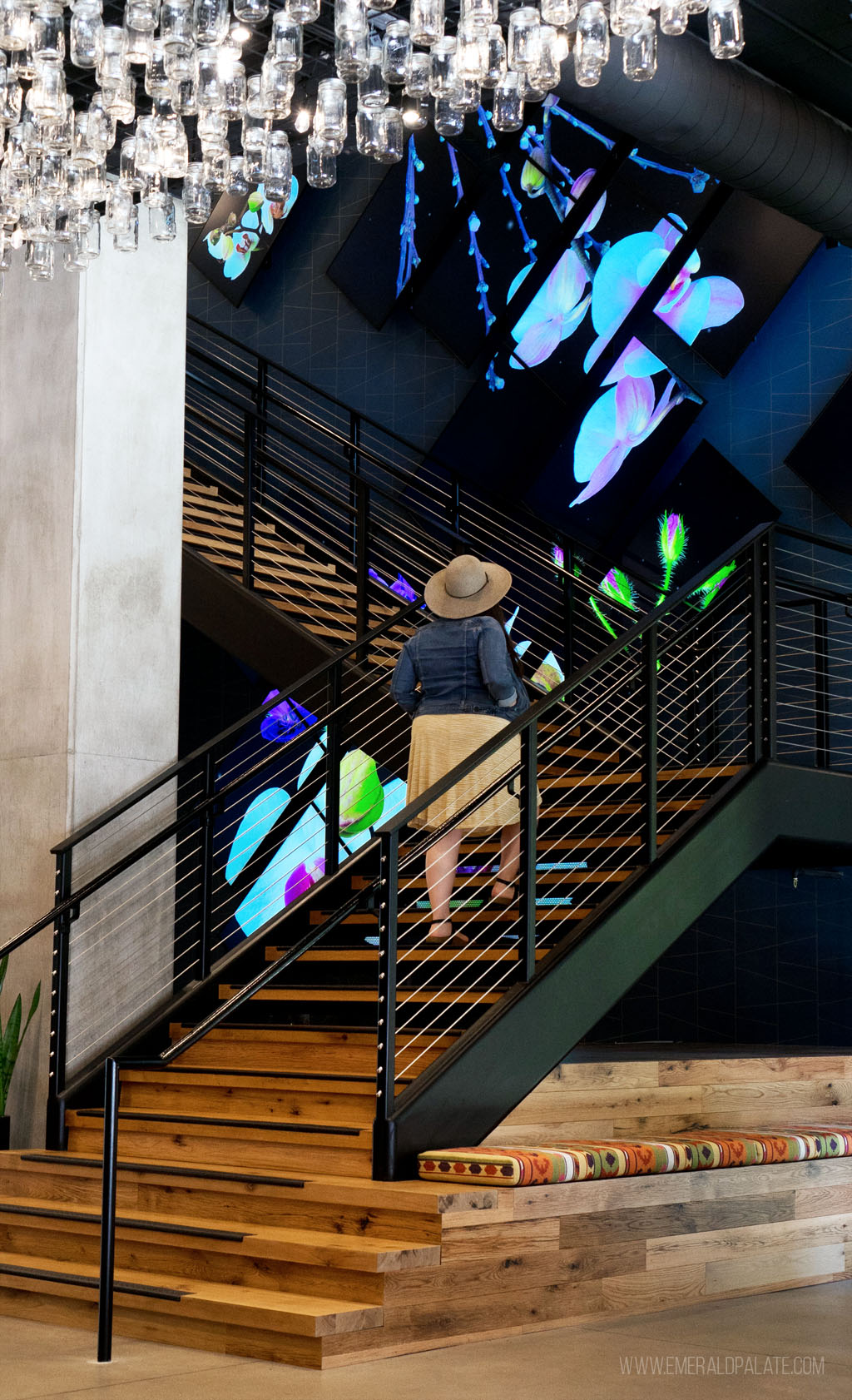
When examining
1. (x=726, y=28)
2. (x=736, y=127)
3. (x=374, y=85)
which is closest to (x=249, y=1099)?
(x=374, y=85)

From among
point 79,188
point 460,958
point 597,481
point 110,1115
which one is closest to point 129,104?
point 79,188

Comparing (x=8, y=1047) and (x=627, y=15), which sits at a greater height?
(x=627, y=15)

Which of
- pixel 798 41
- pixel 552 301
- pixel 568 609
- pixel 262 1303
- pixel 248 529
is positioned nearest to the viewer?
pixel 262 1303

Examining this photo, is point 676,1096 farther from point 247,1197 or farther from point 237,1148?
point 247,1197

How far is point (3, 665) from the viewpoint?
6.59 m

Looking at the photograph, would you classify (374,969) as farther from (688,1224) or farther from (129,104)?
(129,104)

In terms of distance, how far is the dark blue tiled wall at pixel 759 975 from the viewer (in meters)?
9.02

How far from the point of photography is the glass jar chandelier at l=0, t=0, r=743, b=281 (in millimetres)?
3965

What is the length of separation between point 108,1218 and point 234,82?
10.1ft

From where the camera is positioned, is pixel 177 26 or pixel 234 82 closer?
pixel 177 26

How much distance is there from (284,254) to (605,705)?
17.0 feet

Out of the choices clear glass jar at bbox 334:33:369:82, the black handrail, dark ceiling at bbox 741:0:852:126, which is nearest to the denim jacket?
the black handrail

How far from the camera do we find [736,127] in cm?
718

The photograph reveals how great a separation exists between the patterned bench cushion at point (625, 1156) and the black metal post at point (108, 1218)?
1088 millimetres
